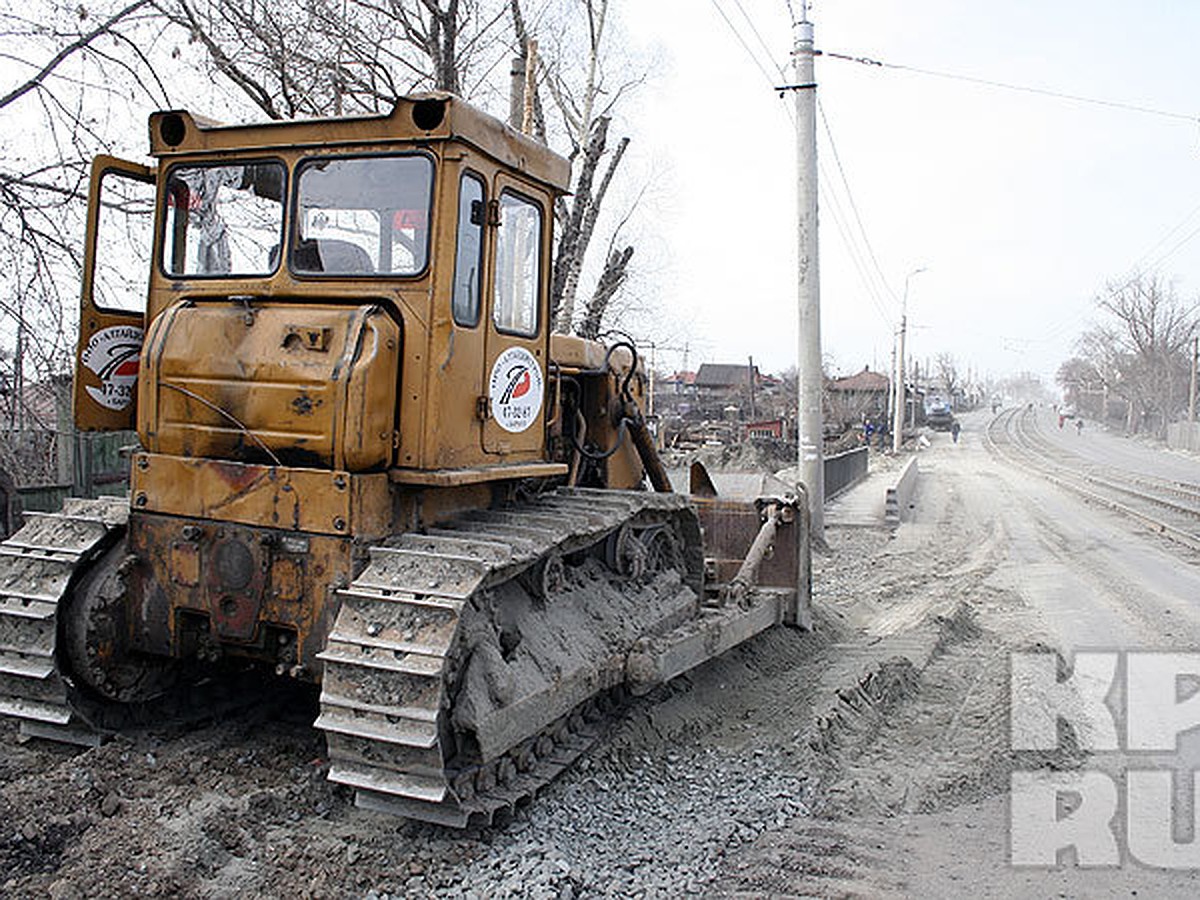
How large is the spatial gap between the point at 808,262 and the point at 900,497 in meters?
9.54

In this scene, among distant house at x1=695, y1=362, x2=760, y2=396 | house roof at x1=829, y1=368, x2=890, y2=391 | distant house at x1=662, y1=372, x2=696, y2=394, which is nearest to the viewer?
house roof at x1=829, y1=368, x2=890, y2=391

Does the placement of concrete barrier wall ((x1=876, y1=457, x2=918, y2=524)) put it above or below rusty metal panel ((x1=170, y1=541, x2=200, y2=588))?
below

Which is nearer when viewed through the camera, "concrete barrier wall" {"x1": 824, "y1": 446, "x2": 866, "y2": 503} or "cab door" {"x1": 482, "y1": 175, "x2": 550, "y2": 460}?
"cab door" {"x1": 482, "y1": 175, "x2": 550, "y2": 460}

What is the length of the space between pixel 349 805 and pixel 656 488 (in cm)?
408

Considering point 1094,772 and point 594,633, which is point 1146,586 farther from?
point 594,633

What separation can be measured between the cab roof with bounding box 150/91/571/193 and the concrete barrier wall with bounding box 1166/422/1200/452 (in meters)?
60.3

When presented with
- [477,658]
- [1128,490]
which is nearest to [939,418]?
[1128,490]

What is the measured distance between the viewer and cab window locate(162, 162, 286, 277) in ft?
17.9

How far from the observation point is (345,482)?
15.6ft

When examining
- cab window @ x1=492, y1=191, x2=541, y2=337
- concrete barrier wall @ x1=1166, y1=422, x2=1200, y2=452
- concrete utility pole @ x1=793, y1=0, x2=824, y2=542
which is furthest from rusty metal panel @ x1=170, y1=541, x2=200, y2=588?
concrete barrier wall @ x1=1166, y1=422, x2=1200, y2=452

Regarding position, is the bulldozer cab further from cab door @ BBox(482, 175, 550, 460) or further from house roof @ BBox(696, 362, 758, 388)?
house roof @ BBox(696, 362, 758, 388)

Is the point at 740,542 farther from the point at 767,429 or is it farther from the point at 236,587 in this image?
the point at 767,429

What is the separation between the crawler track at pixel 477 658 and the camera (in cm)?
423

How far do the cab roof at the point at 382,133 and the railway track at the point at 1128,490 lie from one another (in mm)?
14579
